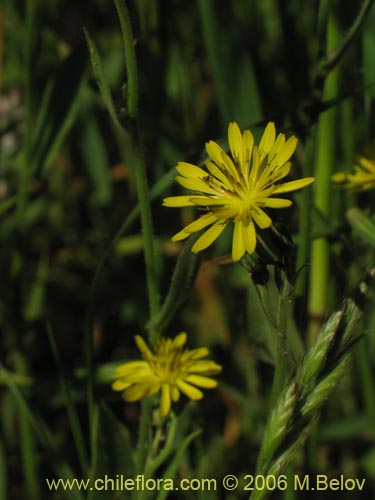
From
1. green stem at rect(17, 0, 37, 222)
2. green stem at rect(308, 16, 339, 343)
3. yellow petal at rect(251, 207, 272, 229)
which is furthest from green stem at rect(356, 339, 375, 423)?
green stem at rect(17, 0, 37, 222)

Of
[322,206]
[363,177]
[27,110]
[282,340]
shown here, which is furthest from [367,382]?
[27,110]

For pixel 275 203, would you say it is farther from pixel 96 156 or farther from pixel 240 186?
pixel 96 156

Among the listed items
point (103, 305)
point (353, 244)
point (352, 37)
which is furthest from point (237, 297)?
point (352, 37)

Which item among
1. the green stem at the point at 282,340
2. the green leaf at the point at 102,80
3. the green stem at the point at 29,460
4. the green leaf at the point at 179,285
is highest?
the green leaf at the point at 102,80

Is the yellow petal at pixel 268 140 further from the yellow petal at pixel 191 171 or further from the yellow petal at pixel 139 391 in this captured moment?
the yellow petal at pixel 139 391

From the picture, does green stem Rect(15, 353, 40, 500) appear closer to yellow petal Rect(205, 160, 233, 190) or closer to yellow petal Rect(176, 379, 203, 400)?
yellow petal Rect(176, 379, 203, 400)

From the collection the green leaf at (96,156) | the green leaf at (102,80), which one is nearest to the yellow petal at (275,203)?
the green leaf at (102,80)

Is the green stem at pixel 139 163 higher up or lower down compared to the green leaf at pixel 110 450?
higher up
